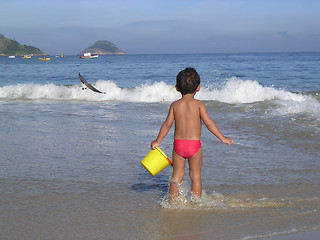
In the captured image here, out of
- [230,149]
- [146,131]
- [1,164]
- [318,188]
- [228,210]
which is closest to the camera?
[228,210]

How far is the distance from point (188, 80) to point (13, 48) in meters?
147

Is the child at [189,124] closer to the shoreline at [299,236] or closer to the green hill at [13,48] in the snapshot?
the shoreline at [299,236]

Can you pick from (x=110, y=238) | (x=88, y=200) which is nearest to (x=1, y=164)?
(x=88, y=200)

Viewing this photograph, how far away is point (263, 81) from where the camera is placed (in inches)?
866

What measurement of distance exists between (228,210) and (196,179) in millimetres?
394

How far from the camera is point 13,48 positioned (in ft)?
460

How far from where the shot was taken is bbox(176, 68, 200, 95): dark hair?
146 inches

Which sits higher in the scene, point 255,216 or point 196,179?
point 196,179

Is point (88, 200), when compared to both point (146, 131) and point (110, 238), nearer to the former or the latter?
point (110, 238)

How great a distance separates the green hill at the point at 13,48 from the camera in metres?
137

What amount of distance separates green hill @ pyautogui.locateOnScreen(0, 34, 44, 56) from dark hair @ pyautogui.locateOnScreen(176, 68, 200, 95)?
140119 millimetres

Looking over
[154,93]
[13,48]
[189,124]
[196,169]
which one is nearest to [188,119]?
[189,124]

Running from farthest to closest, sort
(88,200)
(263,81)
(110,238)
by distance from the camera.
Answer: (263,81)
(88,200)
(110,238)

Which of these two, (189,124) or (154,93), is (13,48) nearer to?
(154,93)
